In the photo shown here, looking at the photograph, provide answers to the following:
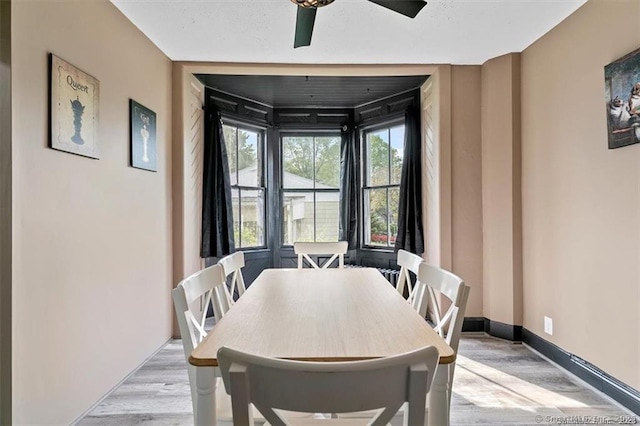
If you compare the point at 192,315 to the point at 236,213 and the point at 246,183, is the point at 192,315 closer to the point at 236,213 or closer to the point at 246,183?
the point at 236,213

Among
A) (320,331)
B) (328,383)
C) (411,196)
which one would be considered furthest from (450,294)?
(411,196)

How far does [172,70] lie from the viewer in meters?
3.10

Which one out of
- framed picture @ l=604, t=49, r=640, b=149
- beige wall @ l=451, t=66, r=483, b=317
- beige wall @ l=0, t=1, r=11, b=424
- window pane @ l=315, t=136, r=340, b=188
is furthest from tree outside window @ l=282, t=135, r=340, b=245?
beige wall @ l=0, t=1, r=11, b=424

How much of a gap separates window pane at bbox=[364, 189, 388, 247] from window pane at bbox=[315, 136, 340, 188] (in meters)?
0.45

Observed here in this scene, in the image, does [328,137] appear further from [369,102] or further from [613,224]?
[613,224]

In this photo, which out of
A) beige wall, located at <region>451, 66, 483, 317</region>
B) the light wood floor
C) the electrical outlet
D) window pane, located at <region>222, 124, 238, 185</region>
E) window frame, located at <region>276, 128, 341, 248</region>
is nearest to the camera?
the light wood floor

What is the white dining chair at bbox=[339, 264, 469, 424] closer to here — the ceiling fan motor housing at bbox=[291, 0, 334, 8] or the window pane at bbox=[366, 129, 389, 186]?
the ceiling fan motor housing at bbox=[291, 0, 334, 8]

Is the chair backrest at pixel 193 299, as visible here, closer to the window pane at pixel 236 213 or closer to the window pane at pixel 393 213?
the window pane at pixel 236 213

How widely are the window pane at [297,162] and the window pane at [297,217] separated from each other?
0.14m

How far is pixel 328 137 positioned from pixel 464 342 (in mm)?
2638

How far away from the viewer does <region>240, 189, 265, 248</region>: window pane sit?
3.90 m

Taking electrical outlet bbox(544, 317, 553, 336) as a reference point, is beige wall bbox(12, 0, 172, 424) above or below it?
above

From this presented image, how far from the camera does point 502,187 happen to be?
3.06 metres

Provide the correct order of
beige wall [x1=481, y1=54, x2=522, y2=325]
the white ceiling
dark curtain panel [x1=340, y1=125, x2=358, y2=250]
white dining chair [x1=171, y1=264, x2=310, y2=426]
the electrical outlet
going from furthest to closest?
dark curtain panel [x1=340, y1=125, x2=358, y2=250] → beige wall [x1=481, y1=54, x2=522, y2=325] → the electrical outlet → the white ceiling → white dining chair [x1=171, y1=264, x2=310, y2=426]
